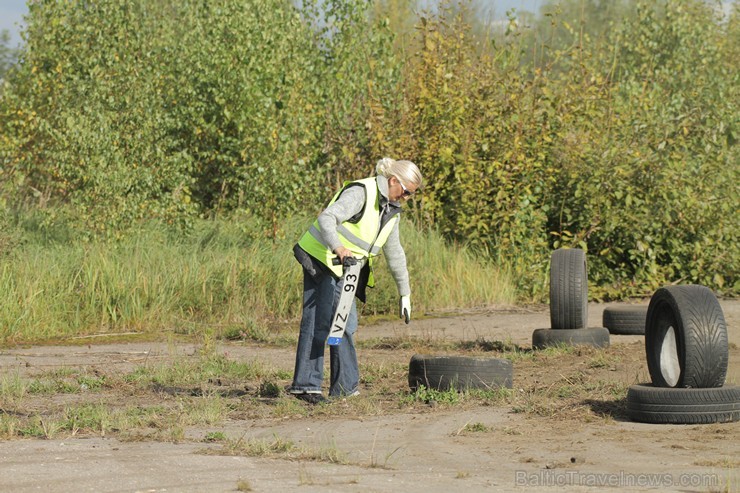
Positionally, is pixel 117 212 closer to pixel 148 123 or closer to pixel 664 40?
pixel 148 123

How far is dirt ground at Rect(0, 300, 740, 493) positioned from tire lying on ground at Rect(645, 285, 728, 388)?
378 millimetres

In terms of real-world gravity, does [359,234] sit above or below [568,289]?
above

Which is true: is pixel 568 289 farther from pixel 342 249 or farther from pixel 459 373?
pixel 342 249

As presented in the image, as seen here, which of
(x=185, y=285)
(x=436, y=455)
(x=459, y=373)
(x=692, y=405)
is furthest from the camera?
(x=185, y=285)

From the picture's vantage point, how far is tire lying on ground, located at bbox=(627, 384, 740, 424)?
25.6 ft

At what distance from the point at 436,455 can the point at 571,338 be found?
211 inches

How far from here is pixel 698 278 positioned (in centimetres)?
1823

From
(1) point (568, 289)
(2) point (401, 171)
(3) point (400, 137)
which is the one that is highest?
(3) point (400, 137)

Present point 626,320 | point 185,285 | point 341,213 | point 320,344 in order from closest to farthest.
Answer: point 341,213 < point 320,344 < point 626,320 < point 185,285

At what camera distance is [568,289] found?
12.2m

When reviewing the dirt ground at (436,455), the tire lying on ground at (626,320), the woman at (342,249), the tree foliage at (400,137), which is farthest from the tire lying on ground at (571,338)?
the tree foliage at (400,137)

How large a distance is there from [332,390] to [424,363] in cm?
77

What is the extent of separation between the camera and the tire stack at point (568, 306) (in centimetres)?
1212

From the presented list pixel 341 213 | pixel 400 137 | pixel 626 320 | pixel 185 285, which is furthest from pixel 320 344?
pixel 400 137
